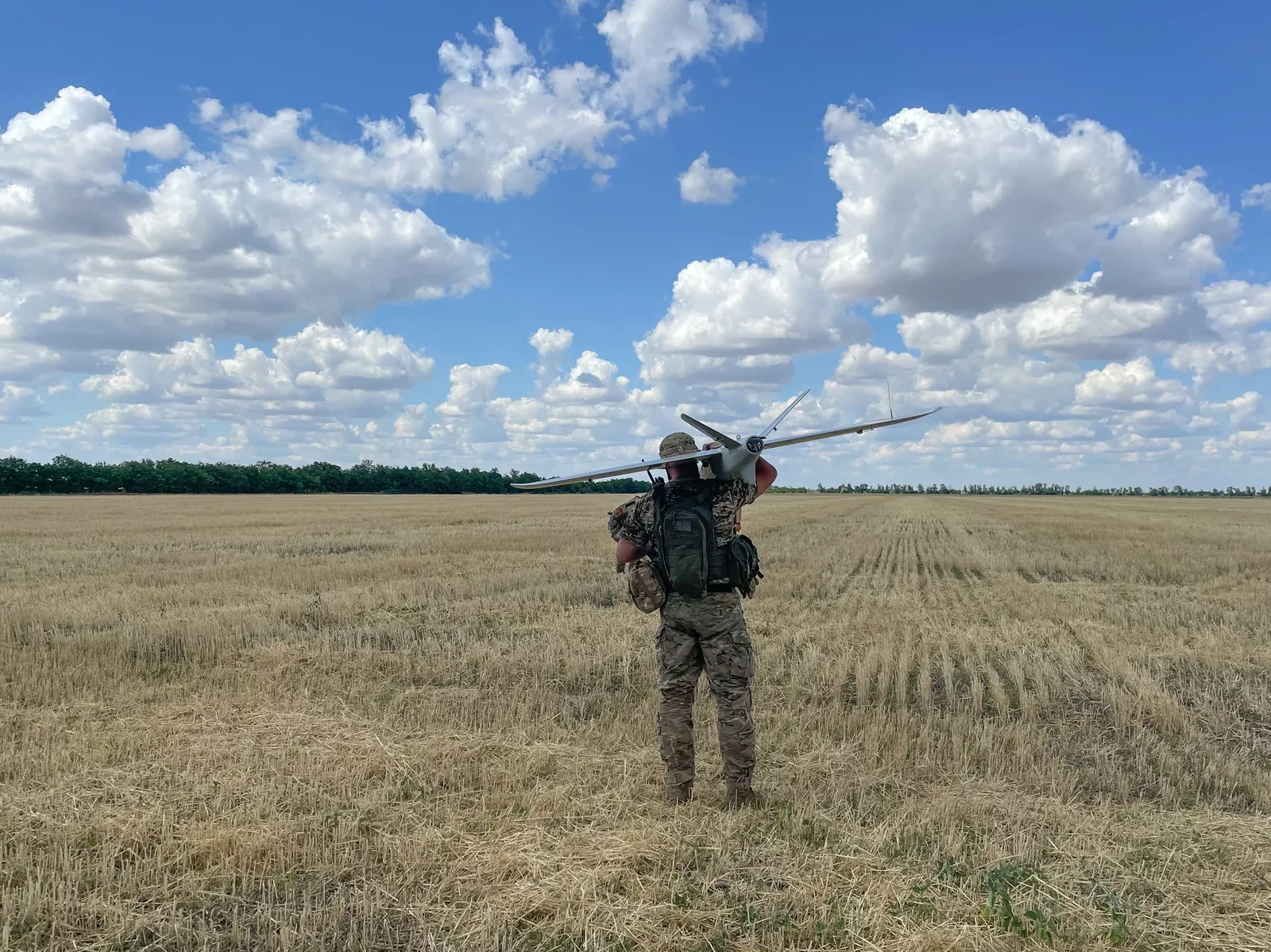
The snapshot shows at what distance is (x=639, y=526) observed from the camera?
6.27m

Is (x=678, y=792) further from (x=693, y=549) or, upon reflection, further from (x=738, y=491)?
(x=738, y=491)

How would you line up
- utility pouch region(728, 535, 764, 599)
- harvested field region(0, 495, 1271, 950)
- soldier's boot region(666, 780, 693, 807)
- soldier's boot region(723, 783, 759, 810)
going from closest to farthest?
1. harvested field region(0, 495, 1271, 950)
2. soldier's boot region(723, 783, 759, 810)
3. soldier's boot region(666, 780, 693, 807)
4. utility pouch region(728, 535, 764, 599)

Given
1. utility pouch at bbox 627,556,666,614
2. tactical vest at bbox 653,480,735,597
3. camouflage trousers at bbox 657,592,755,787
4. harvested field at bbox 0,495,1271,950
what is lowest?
harvested field at bbox 0,495,1271,950

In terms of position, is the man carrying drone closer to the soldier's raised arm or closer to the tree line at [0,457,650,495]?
the soldier's raised arm

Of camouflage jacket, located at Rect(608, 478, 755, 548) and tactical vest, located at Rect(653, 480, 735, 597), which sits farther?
camouflage jacket, located at Rect(608, 478, 755, 548)

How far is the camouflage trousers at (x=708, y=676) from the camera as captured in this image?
5.78 meters

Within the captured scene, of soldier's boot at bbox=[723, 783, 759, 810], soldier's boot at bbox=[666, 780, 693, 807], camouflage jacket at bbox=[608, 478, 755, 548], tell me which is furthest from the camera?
camouflage jacket at bbox=[608, 478, 755, 548]

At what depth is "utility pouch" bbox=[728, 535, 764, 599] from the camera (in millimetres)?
5945

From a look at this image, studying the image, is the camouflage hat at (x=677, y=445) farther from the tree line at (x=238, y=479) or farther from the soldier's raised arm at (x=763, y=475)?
the tree line at (x=238, y=479)

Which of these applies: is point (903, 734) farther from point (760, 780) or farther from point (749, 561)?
point (749, 561)

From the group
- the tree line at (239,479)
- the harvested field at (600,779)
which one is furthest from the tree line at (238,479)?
the harvested field at (600,779)

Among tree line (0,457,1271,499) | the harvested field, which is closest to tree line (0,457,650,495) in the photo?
tree line (0,457,1271,499)

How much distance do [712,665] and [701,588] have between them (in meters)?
0.55

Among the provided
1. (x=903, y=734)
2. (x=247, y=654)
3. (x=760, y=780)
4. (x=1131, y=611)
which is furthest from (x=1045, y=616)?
(x=247, y=654)
